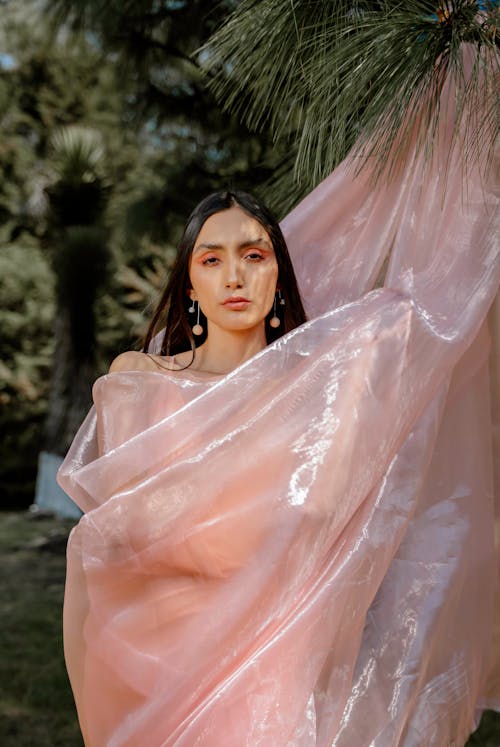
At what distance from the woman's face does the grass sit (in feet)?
4.39

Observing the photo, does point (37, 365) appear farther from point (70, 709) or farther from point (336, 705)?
point (336, 705)

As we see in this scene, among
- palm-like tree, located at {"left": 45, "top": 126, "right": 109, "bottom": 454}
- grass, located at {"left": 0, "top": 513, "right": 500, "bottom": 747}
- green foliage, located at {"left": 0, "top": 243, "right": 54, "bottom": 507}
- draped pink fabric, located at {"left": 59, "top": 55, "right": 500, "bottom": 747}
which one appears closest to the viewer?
draped pink fabric, located at {"left": 59, "top": 55, "right": 500, "bottom": 747}

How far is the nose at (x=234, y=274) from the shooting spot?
159 centimetres

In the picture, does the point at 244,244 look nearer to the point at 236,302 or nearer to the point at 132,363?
the point at 236,302

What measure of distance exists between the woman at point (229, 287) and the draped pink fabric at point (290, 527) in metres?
0.13

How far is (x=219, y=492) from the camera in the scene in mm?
1402

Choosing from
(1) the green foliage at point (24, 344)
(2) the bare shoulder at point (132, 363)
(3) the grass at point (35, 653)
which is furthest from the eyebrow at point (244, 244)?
(1) the green foliage at point (24, 344)

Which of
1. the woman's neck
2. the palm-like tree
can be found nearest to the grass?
the palm-like tree

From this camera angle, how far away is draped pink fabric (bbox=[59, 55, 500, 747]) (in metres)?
1.37

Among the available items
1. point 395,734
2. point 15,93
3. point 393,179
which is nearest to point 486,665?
point 395,734

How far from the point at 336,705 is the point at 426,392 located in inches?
19.7

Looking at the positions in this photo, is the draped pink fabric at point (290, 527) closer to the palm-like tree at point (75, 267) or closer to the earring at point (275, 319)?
the earring at point (275, 319)

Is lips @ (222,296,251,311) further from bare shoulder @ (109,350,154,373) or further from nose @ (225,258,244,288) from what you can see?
bare shoulder @ (109,350,154,373)

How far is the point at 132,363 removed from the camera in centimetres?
163
